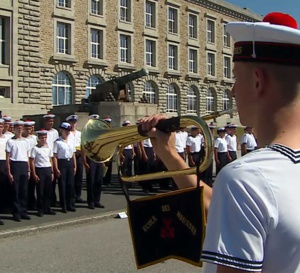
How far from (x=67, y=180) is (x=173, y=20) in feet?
143

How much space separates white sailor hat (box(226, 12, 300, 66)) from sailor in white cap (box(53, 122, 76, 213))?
9.52 m

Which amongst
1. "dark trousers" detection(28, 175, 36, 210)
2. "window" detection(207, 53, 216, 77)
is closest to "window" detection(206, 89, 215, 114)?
"window" detection(207, 53, 216, 77)

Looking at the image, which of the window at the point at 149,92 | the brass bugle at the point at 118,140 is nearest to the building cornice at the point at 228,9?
the window at the point at 149,92

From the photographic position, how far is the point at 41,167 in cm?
1037

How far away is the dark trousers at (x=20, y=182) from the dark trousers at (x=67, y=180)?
0.96 metres

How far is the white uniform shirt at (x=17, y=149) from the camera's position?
9896mm

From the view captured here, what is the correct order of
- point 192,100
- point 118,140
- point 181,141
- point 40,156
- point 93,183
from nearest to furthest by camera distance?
1. point 118,140
2. point 40,156
3. point 93,183
4. point 181,141
5. point 192,100

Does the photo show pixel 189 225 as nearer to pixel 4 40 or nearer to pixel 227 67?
pixel 4 40

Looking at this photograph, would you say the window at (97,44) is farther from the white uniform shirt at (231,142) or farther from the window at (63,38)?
the white uniform shirt at (231,142)

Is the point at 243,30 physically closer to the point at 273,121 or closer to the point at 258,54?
the point at 258,54

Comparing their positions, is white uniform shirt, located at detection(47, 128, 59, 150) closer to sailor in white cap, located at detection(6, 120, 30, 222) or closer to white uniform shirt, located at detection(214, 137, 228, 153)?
sailor in white cap, located at detection(6, 120, 30, 222)

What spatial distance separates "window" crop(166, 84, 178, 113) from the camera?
2055 inches

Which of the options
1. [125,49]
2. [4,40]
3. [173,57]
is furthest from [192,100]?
[4,40]

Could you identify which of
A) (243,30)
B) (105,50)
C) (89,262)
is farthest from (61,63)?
(243,30)
